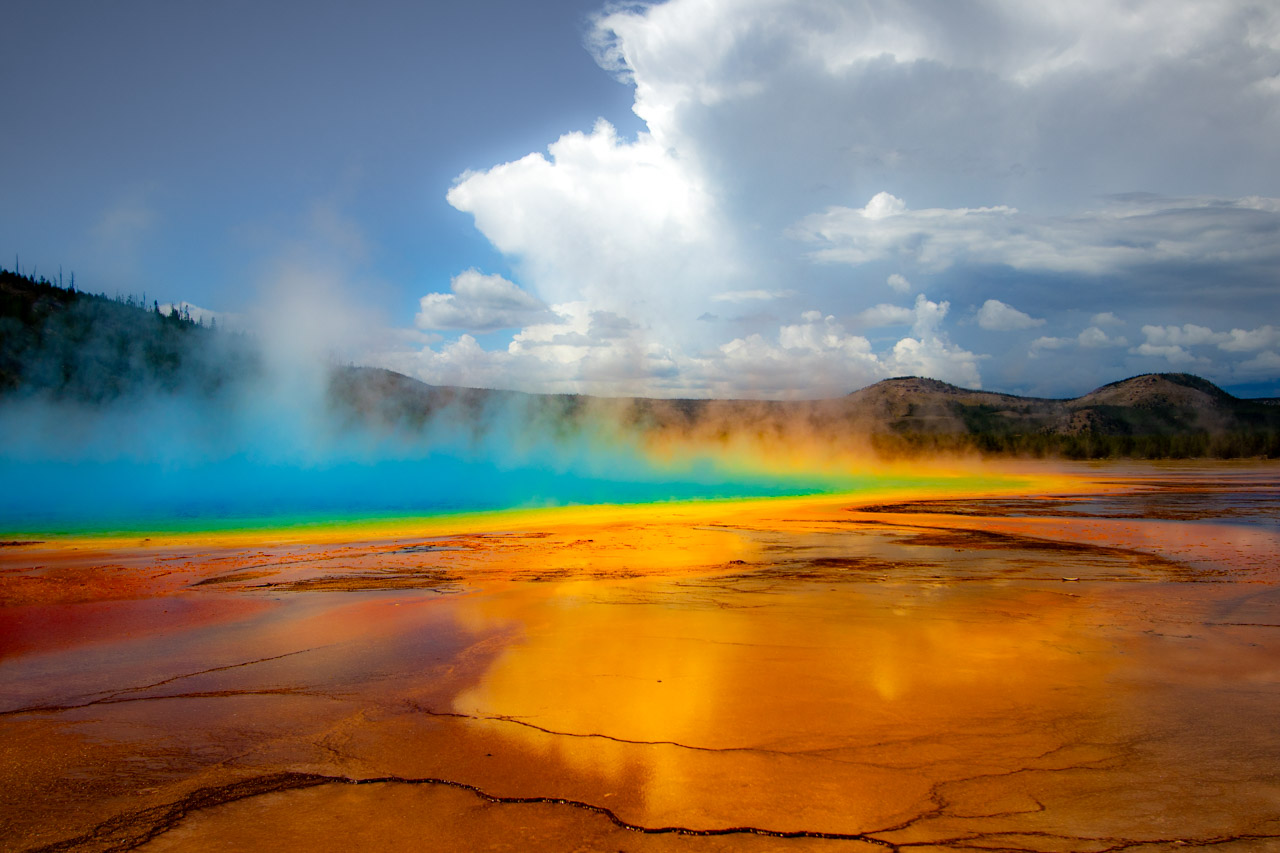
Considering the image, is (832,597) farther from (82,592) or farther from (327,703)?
(82,592)

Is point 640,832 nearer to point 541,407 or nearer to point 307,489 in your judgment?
point 307,489

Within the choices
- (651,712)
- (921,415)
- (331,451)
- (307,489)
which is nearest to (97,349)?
(331,451)

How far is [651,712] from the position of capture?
4.62 m

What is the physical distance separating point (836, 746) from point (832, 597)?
434cm

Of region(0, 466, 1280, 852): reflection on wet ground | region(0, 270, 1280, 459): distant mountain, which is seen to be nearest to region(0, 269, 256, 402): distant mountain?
region(0, 270, 1280, 459): distant mountain

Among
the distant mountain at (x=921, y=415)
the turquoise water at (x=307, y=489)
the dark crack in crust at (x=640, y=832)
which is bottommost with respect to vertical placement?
the dark crack in crust at (x=640, y=832)

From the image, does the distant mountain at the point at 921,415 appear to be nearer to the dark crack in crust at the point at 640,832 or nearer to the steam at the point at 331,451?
the steam at the point at 331,451

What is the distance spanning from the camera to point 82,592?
9367mm

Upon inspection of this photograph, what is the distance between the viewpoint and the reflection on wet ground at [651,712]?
10.6ft

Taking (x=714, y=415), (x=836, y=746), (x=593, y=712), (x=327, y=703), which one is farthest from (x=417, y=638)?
(x=714, y=415)

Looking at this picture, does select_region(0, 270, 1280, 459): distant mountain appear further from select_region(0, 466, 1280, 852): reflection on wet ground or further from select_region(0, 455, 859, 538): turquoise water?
select_region(0, 466, 1280, 852): reflection on wet ground

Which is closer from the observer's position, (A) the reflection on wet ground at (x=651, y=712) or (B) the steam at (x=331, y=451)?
(A) the reflection on wet ground at (x=651, y=712)

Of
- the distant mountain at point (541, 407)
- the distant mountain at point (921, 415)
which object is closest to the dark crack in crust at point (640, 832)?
the distant mountain at point (541, 407)

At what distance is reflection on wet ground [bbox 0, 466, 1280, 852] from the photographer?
3.24 meters
